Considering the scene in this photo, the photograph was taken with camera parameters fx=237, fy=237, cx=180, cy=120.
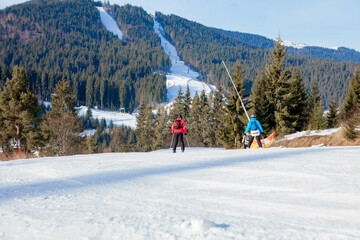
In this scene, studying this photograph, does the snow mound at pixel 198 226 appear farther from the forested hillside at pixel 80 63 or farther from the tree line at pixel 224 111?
the forested hillside at pixel 80 63

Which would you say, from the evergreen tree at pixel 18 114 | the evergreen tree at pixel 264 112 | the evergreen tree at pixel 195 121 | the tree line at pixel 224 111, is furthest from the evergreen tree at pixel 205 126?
the evergreen tree at pixel 18 114

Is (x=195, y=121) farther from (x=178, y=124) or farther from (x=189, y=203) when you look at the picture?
(x=189, y=203)

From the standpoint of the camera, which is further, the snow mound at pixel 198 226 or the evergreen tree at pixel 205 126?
the evergreen tree at pixel 205 126

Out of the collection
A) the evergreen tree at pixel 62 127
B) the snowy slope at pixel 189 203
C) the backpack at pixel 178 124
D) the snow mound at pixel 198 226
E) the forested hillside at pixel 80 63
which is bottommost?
the evergreen tree at pixel 62 127

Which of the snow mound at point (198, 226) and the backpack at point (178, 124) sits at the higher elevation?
the snow mound at point (198, 226)

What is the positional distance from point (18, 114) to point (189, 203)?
26715 mm

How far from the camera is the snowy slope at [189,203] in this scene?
2.10m

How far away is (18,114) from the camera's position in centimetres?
2392

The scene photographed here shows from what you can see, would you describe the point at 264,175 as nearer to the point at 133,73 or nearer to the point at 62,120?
the point at 62,120

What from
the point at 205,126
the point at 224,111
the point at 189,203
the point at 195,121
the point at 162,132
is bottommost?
the point at 162,132

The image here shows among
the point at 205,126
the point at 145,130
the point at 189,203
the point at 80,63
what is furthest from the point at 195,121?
the point at 80,63

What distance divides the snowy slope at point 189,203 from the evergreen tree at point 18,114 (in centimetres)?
2243

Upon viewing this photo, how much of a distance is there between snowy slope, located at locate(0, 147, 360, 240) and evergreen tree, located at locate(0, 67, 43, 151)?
22432 millimetres

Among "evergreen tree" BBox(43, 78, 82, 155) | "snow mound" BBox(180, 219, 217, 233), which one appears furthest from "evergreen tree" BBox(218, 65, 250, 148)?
"snow mound" BBox(180, 219, 217, 233)
